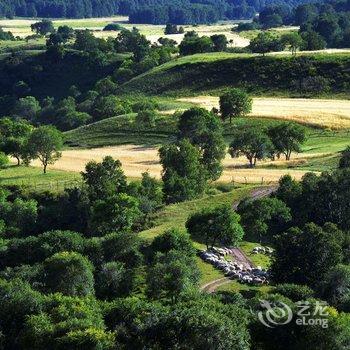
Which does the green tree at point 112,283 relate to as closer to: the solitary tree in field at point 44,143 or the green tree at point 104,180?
the green tree at point 104,180

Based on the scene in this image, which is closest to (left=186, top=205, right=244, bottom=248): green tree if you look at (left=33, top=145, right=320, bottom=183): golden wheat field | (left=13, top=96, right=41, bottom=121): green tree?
(left=33, top=145, right=320, bottom=183): golden wheat field

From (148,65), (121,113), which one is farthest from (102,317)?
(148,65)

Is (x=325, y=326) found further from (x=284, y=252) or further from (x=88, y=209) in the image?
(x=88, y=209)

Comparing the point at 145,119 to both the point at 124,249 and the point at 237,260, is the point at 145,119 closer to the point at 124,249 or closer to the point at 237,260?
the point at 237,260

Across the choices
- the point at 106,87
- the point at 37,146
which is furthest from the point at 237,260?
the point at 106,87

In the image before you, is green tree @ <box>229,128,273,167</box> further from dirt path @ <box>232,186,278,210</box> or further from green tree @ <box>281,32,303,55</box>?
green tree @ <box>281,32,303,55</box>
